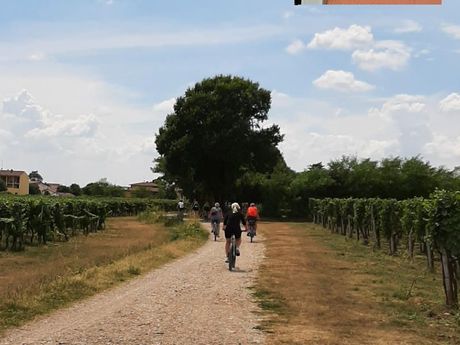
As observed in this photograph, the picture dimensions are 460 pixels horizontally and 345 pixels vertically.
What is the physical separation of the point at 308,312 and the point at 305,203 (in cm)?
5488

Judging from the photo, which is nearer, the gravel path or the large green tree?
the gravel path

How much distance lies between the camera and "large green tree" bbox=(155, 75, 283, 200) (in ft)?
195

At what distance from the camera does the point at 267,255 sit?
23.0 m

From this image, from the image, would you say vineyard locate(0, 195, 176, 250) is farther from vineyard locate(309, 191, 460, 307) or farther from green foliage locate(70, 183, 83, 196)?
green foliage locate(70, 183, 83, 196)

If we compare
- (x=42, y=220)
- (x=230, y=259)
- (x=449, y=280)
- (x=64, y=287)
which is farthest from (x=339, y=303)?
(x=42, y=220)

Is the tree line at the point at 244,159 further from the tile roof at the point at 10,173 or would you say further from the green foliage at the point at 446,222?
the tile roof at the point at 10,173

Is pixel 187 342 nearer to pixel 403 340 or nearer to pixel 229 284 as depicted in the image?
pixel 403 340

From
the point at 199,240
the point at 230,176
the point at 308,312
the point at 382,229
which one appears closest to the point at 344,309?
the point at 308,312

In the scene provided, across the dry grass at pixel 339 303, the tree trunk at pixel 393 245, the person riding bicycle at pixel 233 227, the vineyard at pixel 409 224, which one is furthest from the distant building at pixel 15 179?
the dry grass at pixel 339 303

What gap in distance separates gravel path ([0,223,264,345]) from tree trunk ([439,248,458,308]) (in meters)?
3.76

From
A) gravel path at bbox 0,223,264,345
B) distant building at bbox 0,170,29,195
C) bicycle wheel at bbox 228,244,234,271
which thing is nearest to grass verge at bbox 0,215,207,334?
gravel path at bbox 0,223,264,345

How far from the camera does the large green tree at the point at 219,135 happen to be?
59500mm

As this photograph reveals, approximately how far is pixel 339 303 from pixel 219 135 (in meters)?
47.4
